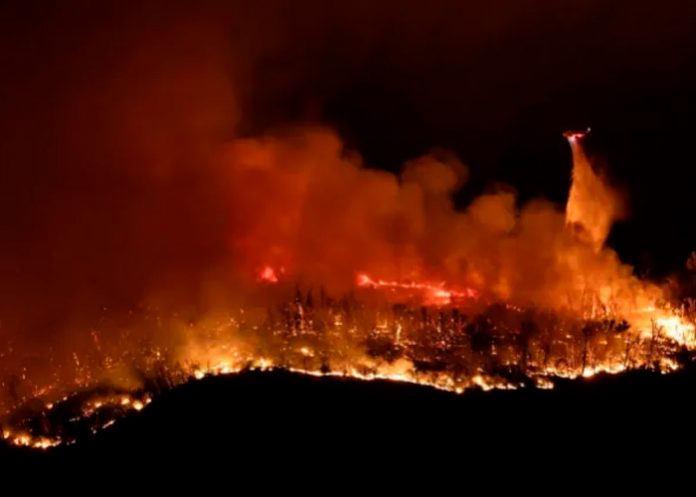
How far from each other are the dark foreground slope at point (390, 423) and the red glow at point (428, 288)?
3840mm

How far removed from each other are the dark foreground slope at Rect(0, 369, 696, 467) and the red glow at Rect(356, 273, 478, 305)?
12.6ft

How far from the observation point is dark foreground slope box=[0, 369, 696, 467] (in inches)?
465

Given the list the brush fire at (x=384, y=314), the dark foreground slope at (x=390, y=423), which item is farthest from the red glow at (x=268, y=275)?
the dark foreground slope at (x=390, y=423)

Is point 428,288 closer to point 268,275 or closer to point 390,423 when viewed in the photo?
point 268,275

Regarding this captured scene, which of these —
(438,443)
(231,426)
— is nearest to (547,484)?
(438,443)

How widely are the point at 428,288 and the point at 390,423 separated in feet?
17.5

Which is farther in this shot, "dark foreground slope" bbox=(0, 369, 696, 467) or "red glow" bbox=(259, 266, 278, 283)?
"red glow" bbox=(259, 266, 278, 283)

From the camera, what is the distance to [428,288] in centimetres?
1736

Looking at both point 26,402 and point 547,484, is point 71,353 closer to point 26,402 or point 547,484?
point 26,402

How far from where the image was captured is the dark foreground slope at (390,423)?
38.8ft

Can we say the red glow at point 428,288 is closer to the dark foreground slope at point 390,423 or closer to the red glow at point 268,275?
the red glow at point 268,275

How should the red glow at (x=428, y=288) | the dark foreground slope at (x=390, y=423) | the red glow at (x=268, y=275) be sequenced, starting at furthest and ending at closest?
the red glow at (x=268, y=275)
the red glow at (x=428, y=288)
the dark foreground slope at (x=390, y=423)

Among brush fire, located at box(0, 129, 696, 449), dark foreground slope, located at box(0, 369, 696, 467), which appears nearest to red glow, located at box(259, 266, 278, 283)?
brush fire, located at box(0, 129, 696, 449)

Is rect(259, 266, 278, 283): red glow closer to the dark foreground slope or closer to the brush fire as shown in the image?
the brush fire
